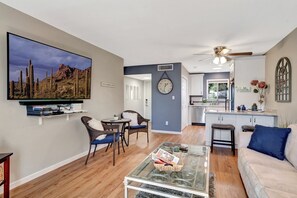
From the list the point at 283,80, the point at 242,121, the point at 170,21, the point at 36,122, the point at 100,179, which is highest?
the point at 170,21

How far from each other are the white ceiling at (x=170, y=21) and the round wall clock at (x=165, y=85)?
2016mm

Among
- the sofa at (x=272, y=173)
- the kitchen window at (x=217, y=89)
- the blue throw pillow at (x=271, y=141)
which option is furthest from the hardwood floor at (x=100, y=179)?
the kitchen window at (x=217, y=89)

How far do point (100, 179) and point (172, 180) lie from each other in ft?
4.58

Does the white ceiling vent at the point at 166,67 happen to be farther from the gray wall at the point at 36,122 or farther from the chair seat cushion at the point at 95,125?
the chair seat cushion at the point at 95,125

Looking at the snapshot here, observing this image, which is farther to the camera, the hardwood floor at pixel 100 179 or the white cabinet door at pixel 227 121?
the white cabinet door at pixel 227 121

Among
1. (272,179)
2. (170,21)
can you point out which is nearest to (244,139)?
(272,179)

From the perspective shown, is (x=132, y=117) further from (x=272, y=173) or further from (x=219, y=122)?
(x=272, y=173)

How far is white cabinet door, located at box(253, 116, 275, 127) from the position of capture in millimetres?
3814

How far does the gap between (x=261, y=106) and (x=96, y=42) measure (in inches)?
180

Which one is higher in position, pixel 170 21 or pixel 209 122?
pixel 170 21

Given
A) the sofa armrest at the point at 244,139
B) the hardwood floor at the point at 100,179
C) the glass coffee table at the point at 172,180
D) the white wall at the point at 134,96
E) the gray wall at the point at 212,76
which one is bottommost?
the hardwood floor at the point at 100,179

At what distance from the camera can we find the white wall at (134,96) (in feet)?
24.5

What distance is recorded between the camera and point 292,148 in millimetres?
2070

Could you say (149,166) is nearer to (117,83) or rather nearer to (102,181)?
(102,181)
